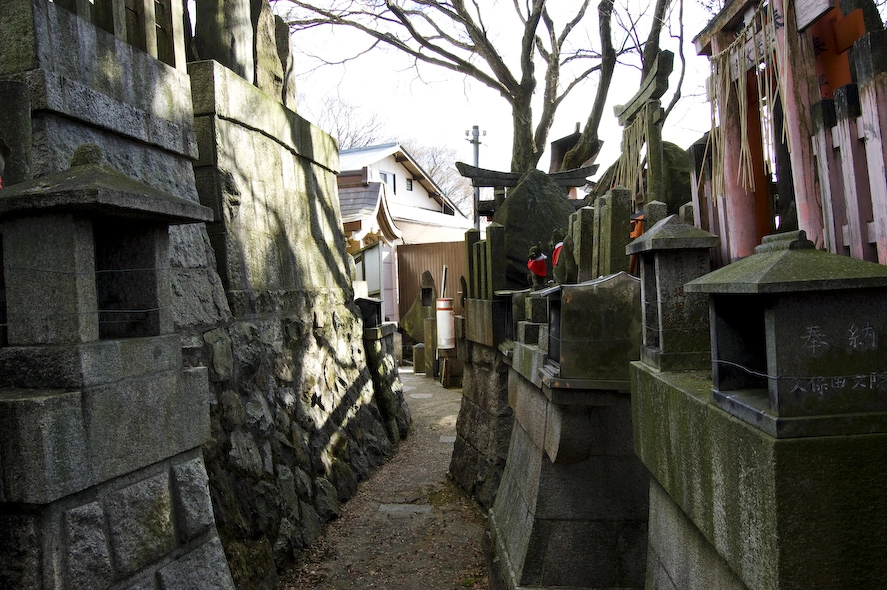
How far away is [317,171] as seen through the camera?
9.18 m

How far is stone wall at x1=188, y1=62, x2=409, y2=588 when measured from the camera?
217 inches

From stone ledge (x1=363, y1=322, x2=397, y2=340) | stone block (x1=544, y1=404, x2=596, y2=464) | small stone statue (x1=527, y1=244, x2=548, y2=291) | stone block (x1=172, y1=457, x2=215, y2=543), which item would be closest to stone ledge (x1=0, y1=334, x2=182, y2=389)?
stone block (x1=172, y1=457, x2=215, y2=543)

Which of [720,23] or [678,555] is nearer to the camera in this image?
[678,555]

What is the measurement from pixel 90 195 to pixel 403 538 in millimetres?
5288

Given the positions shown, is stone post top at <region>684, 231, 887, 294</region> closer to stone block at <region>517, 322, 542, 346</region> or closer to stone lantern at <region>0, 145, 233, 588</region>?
stone lantern at <region>0, 145, 233, 588</region>

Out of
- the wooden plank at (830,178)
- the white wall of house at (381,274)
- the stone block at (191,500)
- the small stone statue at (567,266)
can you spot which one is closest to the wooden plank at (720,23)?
the wooden plank at (830,178)

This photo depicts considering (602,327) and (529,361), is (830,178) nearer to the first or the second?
(602,327)

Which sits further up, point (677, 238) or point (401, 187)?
point (401, 187)

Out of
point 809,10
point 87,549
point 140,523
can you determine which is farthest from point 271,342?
point 809,10

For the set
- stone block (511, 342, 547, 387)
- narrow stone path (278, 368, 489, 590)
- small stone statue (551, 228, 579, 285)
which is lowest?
narrow stone path (278, 368, 489, 590)

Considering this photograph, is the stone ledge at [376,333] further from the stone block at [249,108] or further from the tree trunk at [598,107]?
the tree trunk at [598,107]

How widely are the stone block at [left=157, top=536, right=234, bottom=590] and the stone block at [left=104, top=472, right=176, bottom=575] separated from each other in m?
0.11

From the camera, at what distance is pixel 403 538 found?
7.06m

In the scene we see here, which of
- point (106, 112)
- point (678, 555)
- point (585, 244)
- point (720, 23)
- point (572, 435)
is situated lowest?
point (678, 555)
